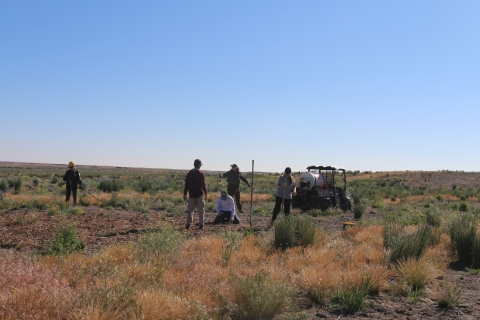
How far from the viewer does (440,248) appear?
1078cm

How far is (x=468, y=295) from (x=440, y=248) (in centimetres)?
378

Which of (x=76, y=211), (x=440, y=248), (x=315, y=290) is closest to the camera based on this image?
(x=315, y=290)

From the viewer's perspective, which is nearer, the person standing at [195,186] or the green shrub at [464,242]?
the green shrub at [464,242]

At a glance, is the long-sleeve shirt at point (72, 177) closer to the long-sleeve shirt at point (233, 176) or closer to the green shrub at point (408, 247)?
the long-sleeve shirt at point (233, 176)

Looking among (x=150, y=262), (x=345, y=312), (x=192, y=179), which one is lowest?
(x=345, y=312)

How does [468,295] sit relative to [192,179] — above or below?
below

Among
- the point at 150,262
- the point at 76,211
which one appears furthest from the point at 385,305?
Result: the point at 76,211

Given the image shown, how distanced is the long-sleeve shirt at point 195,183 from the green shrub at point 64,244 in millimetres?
3623

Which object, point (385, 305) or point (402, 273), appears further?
point (402, 273)

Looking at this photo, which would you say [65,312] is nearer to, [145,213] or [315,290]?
[315,290]

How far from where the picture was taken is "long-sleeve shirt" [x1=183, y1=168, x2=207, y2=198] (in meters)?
12.8

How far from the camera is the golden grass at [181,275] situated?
16.8 feet

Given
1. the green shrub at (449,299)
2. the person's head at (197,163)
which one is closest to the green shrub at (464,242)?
the green shrub at (449,299)

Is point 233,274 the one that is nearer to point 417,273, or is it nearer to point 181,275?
point 181,275
